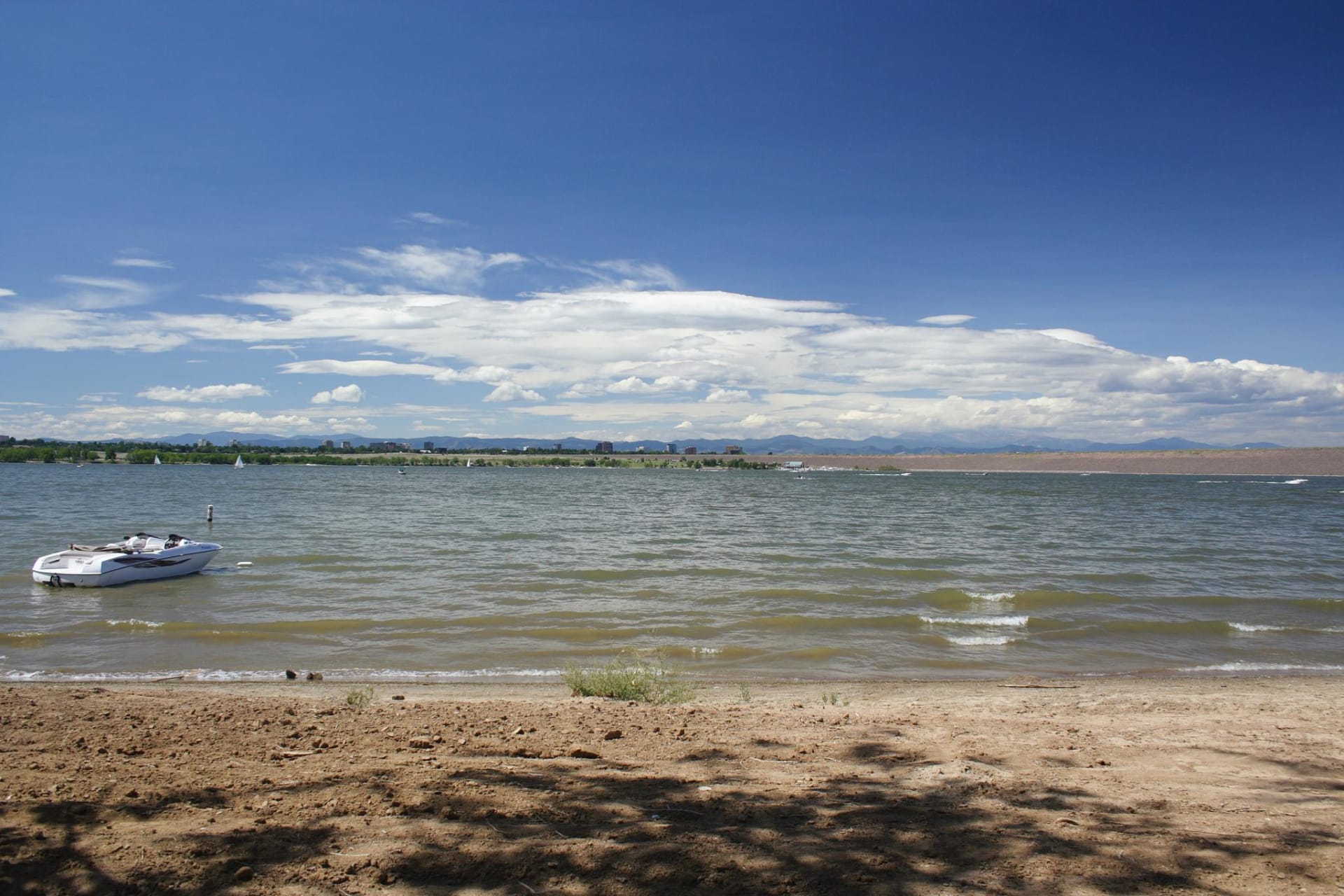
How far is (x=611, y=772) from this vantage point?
18.9ft

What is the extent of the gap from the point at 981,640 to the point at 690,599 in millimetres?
5996

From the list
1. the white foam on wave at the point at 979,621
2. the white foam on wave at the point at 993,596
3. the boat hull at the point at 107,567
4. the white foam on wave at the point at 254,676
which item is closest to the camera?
the white foam on wave at the point at 254,676

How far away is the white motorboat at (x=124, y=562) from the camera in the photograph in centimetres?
1769

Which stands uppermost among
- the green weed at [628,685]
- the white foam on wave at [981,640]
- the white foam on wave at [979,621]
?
the green weed at [628,685]

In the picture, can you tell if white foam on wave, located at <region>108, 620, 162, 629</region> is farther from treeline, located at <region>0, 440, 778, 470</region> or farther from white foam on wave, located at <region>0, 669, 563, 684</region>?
treeline, located at <region>0, 440, 778, 470</region>

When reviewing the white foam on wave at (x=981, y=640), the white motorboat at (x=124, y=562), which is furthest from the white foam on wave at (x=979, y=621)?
the white motorboat at (x=124, y=562)

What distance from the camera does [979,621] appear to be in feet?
48.7

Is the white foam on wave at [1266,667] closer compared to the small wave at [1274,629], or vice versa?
the white foam on wave at [1266,667]

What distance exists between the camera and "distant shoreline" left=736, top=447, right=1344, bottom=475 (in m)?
124

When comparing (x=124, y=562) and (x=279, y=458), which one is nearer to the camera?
(x=124, y=562)

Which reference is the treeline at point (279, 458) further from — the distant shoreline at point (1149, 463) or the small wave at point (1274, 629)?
the small wave at point (1274, 629)

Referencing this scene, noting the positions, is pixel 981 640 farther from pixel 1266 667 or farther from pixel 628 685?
pixel 628 685

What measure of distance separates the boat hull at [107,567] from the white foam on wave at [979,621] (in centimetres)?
1827

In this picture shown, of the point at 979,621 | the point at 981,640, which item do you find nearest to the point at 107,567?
the point at 981,640
